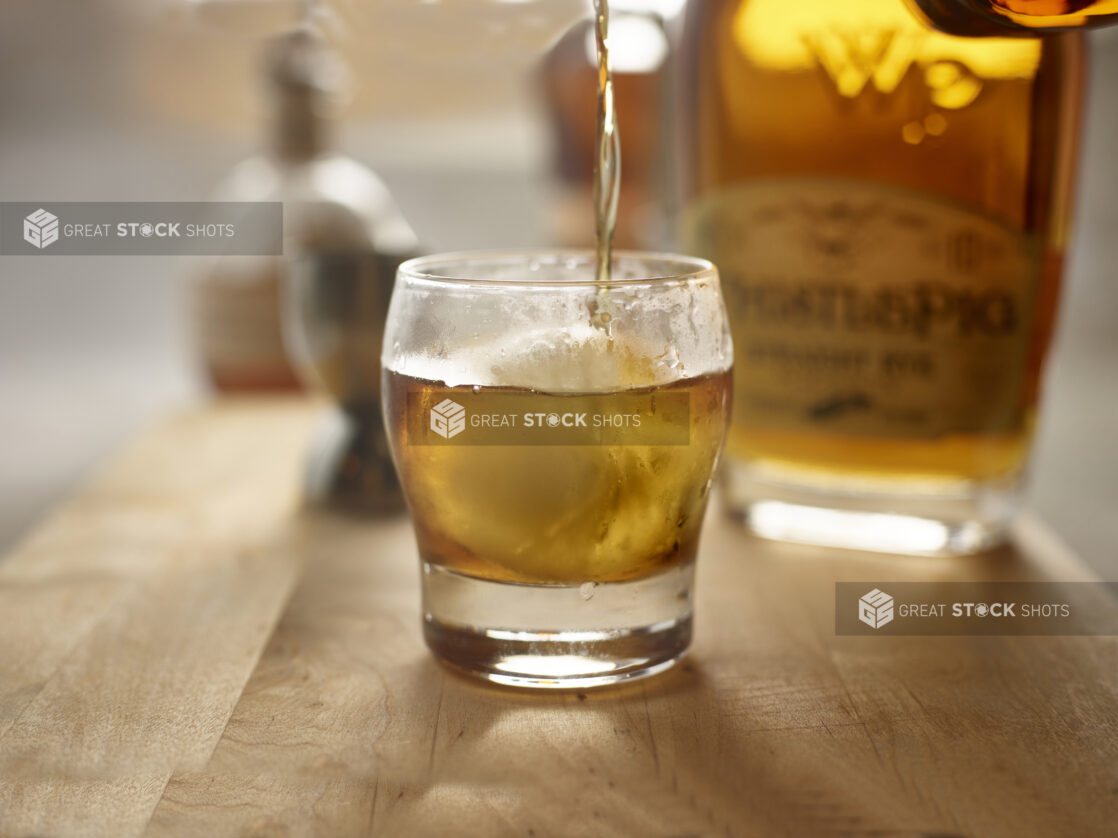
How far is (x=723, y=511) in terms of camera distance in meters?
0.78

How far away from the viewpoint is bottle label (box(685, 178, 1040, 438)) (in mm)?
669

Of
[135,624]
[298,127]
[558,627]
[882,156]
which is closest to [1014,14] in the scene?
[882,156]

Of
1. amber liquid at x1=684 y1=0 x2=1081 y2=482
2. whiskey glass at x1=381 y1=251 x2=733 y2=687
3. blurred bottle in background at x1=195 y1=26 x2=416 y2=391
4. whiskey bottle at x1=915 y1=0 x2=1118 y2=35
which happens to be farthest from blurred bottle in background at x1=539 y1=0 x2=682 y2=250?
whiskey glass at x1=381 y1=251 x2=733 y2=687

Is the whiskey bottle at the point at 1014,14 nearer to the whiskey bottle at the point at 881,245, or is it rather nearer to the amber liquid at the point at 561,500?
the whiskey bottle at the point at 881,245

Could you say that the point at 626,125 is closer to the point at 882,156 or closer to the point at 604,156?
the point at 882,156

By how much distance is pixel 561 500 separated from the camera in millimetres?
498

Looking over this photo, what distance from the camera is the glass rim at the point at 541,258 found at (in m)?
0.48

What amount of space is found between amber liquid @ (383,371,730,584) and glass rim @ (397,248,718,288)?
4 centimetres

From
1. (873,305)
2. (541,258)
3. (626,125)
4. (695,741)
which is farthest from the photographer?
(626,125)

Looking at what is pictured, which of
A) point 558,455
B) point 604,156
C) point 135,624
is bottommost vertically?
point 135,624

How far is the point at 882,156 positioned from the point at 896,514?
203mm

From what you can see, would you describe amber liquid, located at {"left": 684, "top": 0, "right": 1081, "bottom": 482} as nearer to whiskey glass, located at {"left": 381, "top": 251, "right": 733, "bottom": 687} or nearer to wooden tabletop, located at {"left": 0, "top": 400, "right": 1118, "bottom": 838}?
wooden tabletop, located at {"left": 0, "top": 400, "right": 1118, "bottom": 838}

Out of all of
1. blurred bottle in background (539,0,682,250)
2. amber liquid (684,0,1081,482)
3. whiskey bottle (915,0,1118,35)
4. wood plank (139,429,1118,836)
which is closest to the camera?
wood plank (139,429,1118,836)

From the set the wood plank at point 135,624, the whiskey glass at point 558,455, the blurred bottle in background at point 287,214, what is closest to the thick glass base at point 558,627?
the whiskey glass at point 558,455
